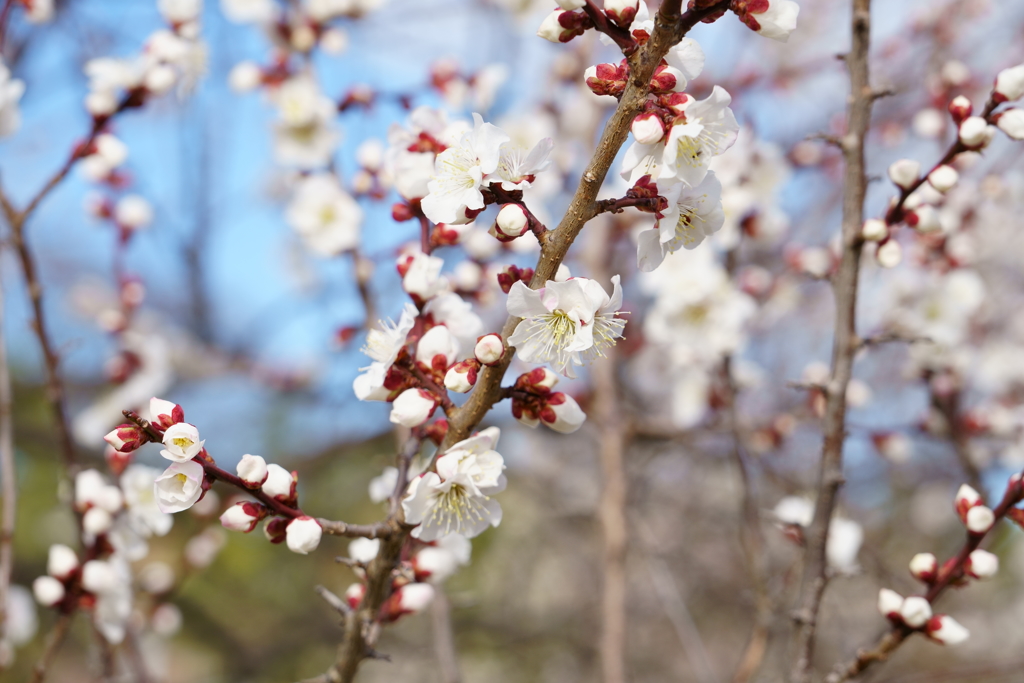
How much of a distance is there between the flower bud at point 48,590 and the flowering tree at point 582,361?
0.05ft

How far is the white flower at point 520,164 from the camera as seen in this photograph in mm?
932

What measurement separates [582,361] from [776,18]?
1.66 ft

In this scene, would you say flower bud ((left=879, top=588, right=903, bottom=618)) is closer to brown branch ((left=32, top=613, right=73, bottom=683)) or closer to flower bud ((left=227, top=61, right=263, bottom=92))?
brown branch ((left=32, top=613, right=73, bottom=683))

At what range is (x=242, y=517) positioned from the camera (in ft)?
3.27

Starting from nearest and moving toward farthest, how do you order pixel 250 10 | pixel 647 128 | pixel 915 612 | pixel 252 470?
pixel 647 128, pixel 252 470, pixel 915 612, pixel 250 10

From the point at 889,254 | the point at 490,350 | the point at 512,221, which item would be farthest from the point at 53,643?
the point at 889,254

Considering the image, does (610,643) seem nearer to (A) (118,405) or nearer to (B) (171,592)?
(B) (171,592)

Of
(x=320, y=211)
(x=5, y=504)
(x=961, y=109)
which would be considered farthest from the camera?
(x=320, y=211)

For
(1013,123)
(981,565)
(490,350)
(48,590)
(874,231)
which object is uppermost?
(1013,123)

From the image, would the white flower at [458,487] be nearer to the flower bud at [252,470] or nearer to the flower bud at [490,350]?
the flower bud at [490,350]

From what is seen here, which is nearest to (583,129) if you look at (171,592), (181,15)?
(181,15)

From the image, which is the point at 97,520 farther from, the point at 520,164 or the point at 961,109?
the point at 961,109

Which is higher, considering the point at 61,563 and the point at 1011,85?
the point at 1011,85

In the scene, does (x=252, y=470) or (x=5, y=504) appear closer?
(x=252, y=470)
